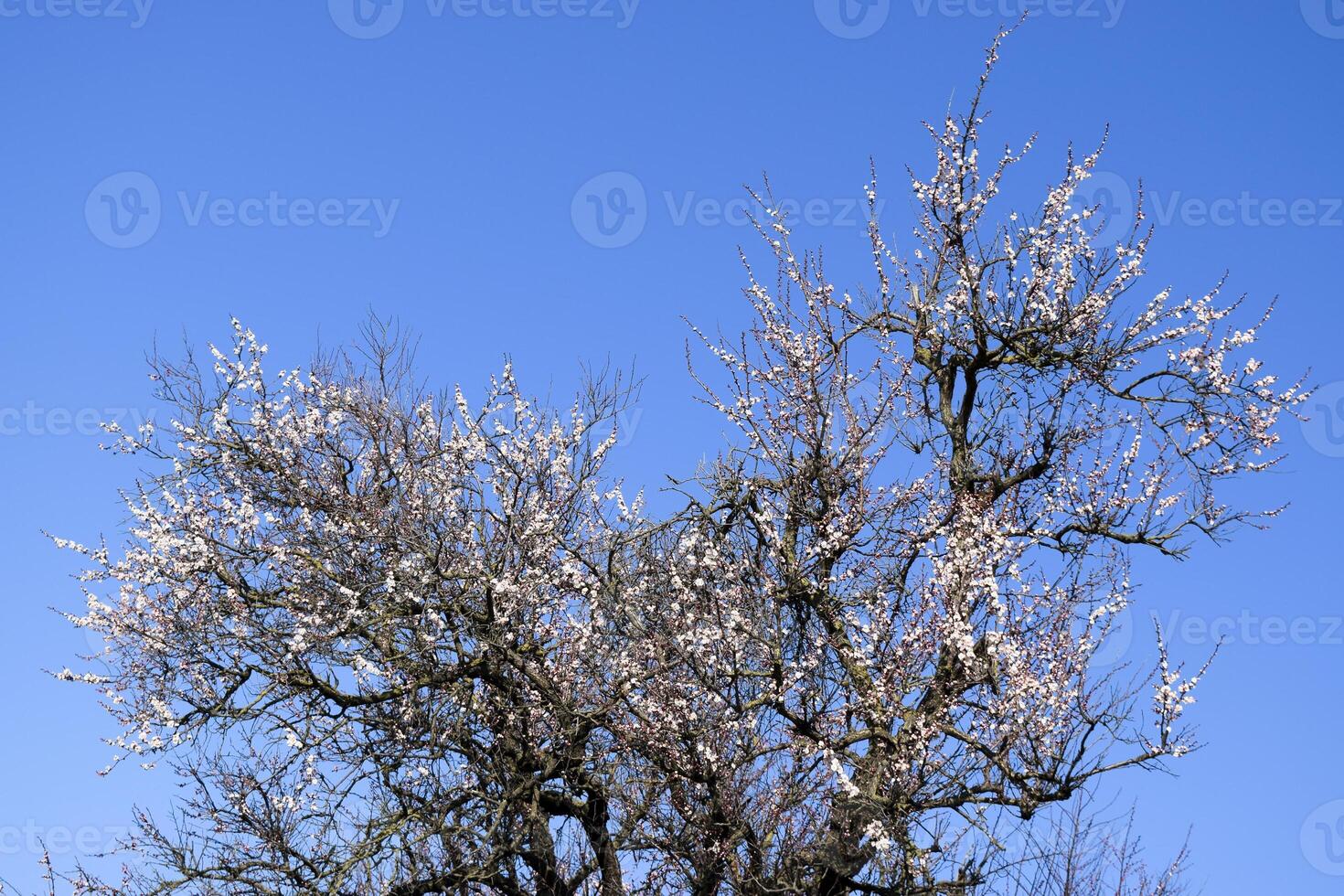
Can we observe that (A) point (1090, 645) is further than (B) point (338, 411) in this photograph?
No

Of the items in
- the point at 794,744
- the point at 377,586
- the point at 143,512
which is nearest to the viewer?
the point at 794,744

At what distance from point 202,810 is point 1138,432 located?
31.7ft

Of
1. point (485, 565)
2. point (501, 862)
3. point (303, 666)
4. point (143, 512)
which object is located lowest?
point (501, 862)

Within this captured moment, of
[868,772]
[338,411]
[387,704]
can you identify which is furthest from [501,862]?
[338,411]

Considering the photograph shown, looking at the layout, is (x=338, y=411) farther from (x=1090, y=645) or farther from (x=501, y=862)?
(x=1090, y=645)

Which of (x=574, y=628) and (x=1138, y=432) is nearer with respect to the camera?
(x=574, y=628)

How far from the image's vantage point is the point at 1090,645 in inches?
451

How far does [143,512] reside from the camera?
13.0m

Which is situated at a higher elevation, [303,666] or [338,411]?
[338,411]

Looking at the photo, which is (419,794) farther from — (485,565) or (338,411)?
(338,411)

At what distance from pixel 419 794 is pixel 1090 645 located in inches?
240

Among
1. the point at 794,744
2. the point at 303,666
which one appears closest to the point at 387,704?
the point at 303,666

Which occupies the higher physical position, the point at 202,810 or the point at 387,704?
the point at 387,704

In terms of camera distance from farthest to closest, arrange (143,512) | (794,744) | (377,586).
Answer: (143,512)
(377,586)
(794,744)
